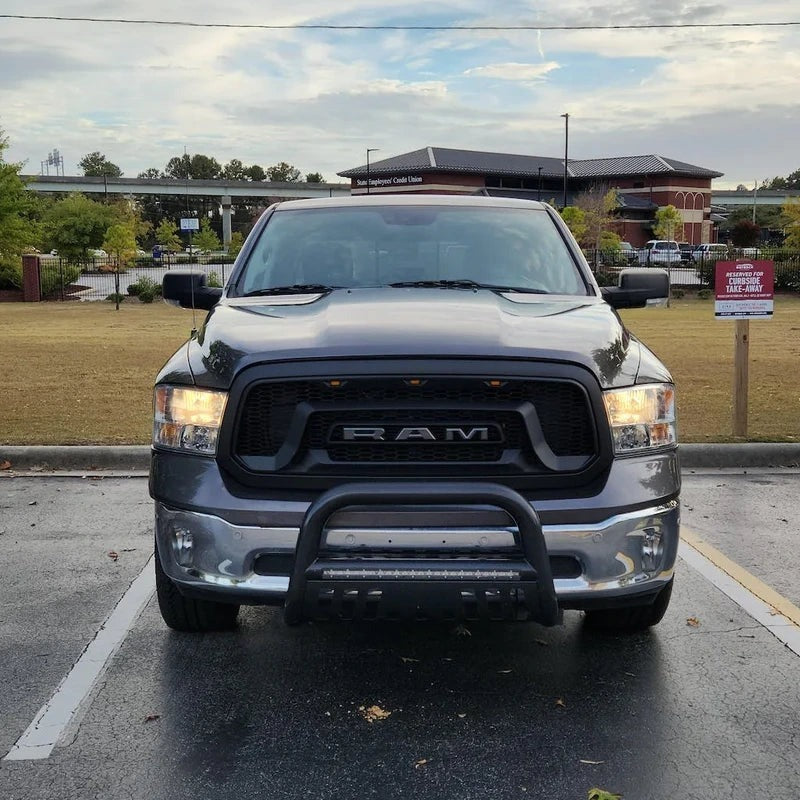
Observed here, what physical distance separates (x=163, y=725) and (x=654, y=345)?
15.1 meters

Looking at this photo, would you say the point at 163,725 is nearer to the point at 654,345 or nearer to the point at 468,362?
the point at 468,362

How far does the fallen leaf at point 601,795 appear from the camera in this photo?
9.62 ft

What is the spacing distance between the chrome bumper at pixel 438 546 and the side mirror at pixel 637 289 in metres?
1.79

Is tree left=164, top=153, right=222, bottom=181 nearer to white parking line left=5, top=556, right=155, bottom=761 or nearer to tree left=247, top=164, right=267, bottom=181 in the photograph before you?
tree left=247, top=164, right=267, bottom=181

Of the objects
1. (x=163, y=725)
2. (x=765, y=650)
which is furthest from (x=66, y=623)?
(x=765, y=650)

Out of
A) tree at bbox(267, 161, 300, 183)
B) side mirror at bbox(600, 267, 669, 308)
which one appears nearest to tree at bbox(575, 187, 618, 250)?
side mirror at bbox(600, 267, 669, 308)

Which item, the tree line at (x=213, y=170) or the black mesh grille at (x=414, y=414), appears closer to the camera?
the black mesh grille at (x=414, y=414)

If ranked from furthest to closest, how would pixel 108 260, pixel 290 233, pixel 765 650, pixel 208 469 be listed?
1. pixel 108 260
2. pixel 290 233
3. pixel 765 650
4. pixel 208 469

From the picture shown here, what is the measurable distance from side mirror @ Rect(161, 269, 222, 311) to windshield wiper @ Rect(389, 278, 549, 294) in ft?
3.35

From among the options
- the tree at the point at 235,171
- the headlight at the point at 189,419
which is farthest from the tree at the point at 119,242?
the tree at the point at 235,171

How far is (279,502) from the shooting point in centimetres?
329

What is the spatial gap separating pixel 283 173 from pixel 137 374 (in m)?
161

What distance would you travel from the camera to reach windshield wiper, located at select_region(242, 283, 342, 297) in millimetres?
4605

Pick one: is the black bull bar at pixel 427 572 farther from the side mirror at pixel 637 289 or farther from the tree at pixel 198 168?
the tree at pixel 198 168
